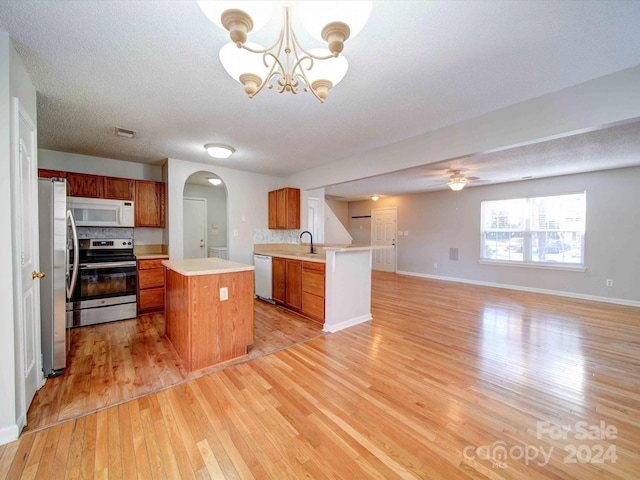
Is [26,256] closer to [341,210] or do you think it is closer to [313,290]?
[313,290]

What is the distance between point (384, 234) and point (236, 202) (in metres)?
5.01

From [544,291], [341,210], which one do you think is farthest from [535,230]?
[341,210]

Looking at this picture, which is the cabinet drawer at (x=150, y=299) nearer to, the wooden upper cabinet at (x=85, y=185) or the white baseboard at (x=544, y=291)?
the wooden upper cabinet at (x=85, y=185)

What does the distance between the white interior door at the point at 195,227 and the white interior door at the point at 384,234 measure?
5.07m

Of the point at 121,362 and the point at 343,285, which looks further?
the point at 343,285

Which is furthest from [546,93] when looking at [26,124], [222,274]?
[26,124]

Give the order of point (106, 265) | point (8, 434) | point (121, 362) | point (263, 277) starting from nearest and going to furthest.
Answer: point (8, 434), point (121, 362), point (106, 265), point (263, 277)

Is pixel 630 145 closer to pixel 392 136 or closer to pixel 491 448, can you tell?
pixel 392 136

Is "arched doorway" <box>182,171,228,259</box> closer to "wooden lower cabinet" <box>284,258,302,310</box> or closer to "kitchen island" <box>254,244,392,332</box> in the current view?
"wooden lower cabinet" <box>284,258,302,310</box>

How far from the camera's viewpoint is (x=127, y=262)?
145 inches

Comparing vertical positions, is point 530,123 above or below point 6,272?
above

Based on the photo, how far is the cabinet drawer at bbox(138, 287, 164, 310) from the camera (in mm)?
3829

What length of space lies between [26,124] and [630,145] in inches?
244

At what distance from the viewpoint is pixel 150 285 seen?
12.7 feet
